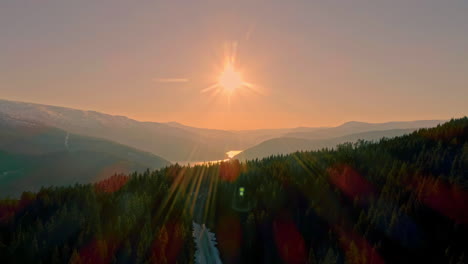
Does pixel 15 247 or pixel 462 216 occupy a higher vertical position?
pixel 462 216

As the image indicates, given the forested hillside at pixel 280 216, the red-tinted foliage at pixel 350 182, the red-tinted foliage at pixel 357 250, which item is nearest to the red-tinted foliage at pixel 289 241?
the forested hillside at pixel 280 216

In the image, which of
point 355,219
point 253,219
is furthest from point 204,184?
point 355,219

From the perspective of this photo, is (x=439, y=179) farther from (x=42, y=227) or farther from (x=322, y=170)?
(x=42, y=227)

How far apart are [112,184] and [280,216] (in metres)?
20.0

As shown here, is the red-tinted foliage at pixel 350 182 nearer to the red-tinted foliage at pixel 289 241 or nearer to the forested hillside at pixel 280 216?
the forested hillside at pixel 280 216

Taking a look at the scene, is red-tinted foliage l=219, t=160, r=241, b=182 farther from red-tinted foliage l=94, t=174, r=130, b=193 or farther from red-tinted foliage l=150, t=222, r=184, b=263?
red-tinted foliage l=150, t=222, r=184, b=263

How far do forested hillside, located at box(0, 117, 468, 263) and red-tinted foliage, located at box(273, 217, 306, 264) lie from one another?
75 millimetres

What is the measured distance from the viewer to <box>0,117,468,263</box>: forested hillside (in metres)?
18.7

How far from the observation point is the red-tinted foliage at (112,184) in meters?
32.1

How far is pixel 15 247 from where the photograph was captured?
19.1m

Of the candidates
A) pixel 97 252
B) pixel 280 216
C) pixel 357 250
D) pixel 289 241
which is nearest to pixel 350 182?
pixel 280 216

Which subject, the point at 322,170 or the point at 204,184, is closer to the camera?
the point at 322,170

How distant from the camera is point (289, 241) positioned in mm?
20969

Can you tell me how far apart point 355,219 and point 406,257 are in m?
4.44
